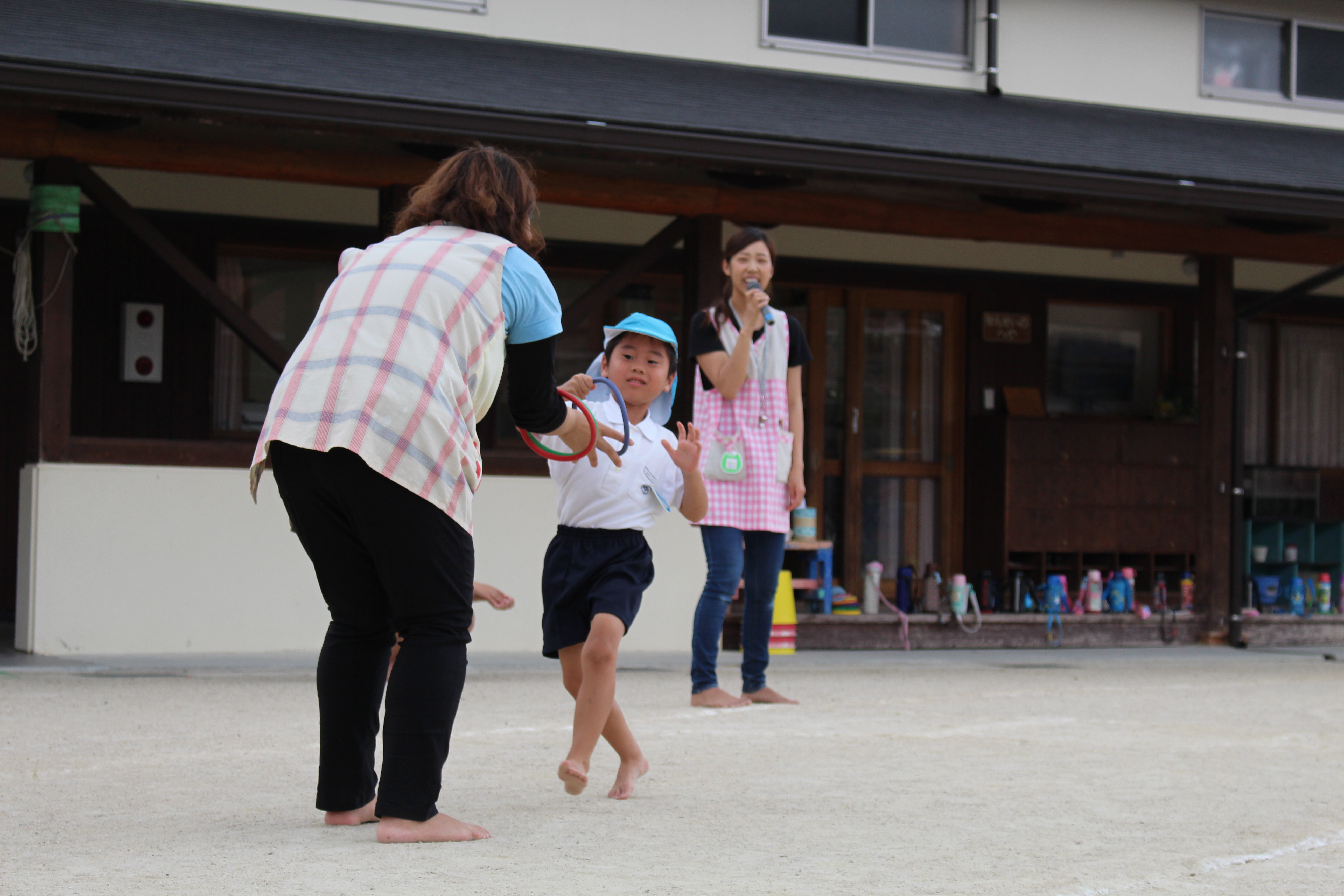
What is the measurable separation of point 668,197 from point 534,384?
532cm

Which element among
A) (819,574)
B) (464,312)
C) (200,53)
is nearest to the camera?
(464,312)

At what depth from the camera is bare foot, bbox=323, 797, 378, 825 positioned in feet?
11.2

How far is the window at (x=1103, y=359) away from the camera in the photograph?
11.4 metres

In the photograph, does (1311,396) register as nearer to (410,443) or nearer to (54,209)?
(54,209)

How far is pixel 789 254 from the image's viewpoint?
10484 millimetres

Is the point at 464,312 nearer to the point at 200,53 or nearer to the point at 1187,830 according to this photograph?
the point at 1187,830

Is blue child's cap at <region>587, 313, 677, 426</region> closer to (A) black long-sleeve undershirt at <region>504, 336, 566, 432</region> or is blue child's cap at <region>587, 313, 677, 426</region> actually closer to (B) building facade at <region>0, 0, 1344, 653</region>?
(A) black long-sleeve undershirt at <region>504, 336, 566, 432</region>

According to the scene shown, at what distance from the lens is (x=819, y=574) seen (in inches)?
379

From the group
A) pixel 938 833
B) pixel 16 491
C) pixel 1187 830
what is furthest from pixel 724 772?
pixel 16 491

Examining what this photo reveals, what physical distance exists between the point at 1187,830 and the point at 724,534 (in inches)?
101

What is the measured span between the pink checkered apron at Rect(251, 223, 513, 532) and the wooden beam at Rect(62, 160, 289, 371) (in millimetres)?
4305

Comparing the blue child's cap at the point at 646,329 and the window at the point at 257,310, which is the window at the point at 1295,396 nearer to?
the window at the point at 257,310

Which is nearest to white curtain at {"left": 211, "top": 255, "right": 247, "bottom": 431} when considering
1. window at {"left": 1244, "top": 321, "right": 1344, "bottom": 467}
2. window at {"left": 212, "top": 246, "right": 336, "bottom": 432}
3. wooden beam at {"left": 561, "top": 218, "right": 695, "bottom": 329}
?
window at {"left": 212, "top": 246, "right": 336, "bottom": 432}

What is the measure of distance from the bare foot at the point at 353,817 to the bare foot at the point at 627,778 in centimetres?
71
